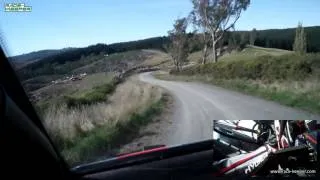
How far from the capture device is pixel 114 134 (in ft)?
10.8

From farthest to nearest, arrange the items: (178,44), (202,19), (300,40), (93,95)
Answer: (93,95) → (178,44) → (202,19) → (300,40)

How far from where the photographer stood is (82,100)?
124 inches


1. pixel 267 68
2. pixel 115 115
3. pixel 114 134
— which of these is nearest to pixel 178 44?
pixel 267 68

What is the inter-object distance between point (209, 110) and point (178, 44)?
1.64 feet

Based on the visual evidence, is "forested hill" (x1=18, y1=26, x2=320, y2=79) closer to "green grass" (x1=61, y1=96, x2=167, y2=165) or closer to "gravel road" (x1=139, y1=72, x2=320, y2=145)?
Result: "gravel road" (x1=139, y1=72, x2=320, y2=145)

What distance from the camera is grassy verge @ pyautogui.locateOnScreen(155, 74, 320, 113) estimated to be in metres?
2.80

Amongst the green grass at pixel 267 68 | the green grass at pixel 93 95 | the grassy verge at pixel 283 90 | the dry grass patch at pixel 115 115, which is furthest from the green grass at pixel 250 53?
the green grass at pixel 93 95

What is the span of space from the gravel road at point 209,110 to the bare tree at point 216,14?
10.4 inches

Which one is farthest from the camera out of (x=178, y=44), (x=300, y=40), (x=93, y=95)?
(x=93, y=95)

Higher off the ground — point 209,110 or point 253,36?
point 253,36

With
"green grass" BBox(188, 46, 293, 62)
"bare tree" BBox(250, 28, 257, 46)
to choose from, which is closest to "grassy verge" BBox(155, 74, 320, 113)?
"green grass" BBox(188, 46, 293, 62)

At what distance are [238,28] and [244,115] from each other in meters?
0.56

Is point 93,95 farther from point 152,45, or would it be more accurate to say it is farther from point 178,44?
point 178,44

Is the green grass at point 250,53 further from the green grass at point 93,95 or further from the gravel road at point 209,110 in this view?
the green grass at point 93,95
